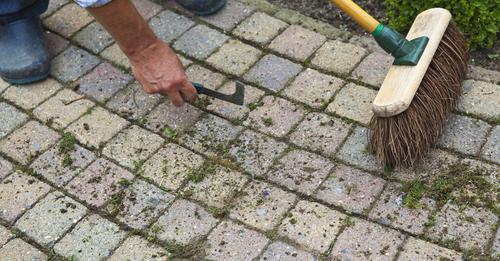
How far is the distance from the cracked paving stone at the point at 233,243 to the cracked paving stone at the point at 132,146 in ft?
1.74

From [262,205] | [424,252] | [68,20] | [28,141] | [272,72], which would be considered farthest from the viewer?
[68,20]

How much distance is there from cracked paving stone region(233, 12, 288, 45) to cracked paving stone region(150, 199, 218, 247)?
3.57ft

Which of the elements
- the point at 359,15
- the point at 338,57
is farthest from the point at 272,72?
the point at 359,15

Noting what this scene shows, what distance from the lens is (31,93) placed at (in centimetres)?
353

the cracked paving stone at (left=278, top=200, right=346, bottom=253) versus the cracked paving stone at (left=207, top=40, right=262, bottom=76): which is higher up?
the cracked paving stone at (left=207, top=40, right=262, bottom=76)

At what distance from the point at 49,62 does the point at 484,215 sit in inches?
85.0

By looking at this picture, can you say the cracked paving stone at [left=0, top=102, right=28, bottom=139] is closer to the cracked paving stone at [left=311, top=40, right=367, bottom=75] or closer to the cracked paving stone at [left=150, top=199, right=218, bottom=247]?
the cracked paving stone at [left=150, top=199, right=218, bottom=247]

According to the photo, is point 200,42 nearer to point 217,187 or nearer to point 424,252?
point 217,187

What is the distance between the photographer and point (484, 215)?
2791 mm

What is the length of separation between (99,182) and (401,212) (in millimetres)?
1239

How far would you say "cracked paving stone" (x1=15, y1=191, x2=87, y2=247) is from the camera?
9.45 feet

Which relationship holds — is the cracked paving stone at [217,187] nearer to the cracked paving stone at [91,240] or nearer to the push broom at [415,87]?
the cracked paving stone at [91,240]

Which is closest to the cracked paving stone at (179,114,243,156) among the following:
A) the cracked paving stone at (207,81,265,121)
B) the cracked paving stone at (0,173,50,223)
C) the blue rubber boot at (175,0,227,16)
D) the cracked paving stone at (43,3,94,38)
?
the cracked paving stone at (207,81,265,121)

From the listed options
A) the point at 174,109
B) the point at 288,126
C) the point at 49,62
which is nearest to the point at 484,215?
the point at 288,126
